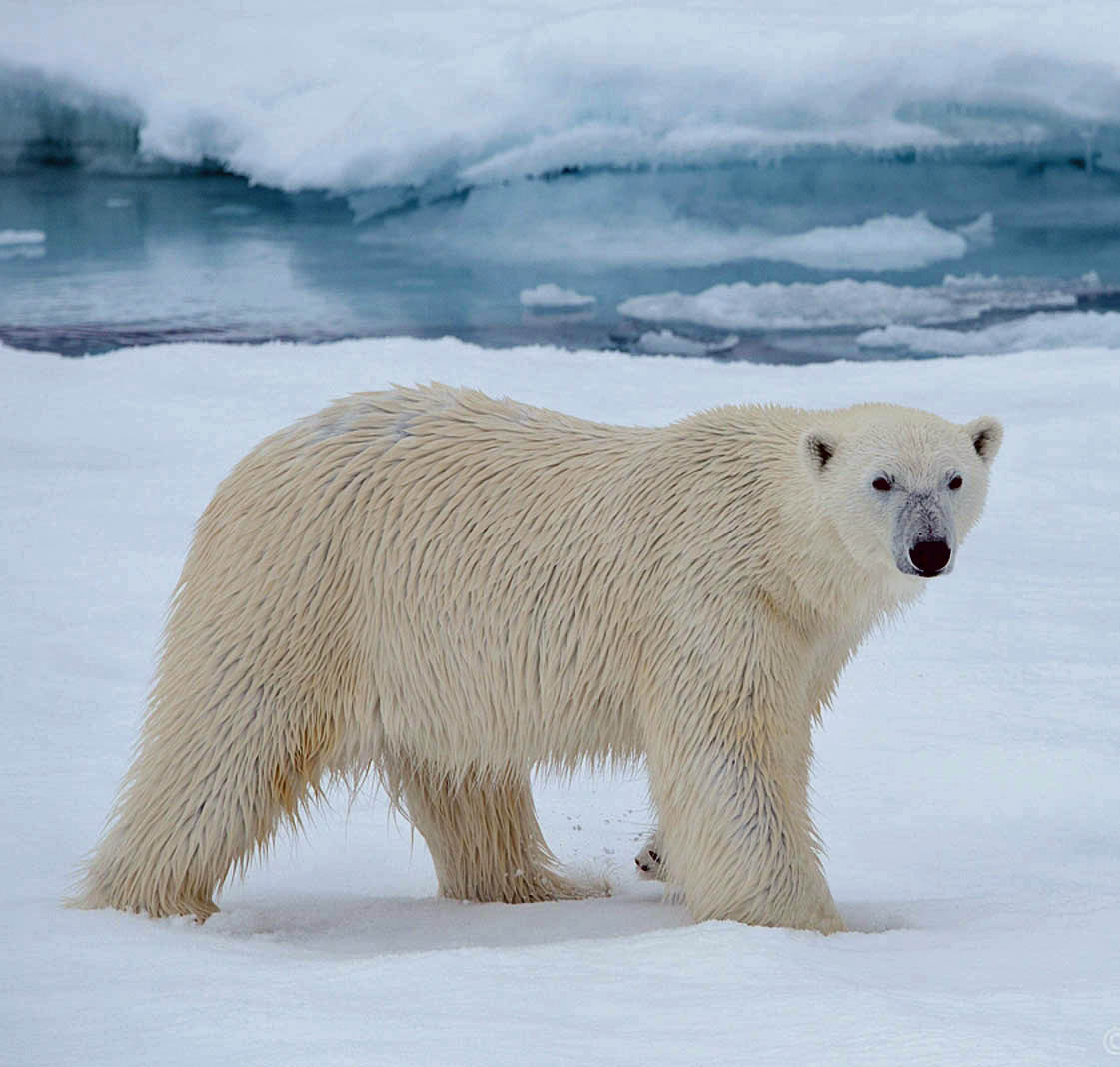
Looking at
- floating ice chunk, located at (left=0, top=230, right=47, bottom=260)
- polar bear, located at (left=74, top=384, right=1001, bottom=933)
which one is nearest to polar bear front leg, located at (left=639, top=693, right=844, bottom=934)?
polar bear, located at (left=74, top=384, right=1001, bottom=933)

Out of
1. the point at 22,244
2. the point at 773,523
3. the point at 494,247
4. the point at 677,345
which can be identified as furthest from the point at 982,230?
the point at 773,523

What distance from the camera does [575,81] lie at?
30.6 feet

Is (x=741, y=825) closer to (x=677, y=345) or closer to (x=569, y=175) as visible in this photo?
(x=677, y=345)

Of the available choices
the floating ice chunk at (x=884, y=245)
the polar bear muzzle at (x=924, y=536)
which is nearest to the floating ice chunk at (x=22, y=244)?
the floating ice chunk at (x=884, y=245)

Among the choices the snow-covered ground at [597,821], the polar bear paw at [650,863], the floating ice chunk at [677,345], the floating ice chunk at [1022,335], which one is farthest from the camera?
the floating ice chunk at [1022,335]

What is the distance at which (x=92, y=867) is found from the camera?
149 inches

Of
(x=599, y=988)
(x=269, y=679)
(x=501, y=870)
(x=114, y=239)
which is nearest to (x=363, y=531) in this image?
(x=269, y=679)

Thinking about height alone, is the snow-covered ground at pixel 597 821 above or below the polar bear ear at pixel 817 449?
below

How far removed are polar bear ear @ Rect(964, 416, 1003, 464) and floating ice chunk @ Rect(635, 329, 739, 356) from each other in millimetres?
5924

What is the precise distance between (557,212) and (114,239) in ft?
8.83

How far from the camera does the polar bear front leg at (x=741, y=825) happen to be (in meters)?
3.46

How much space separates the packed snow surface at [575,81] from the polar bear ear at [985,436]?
20.3 ft

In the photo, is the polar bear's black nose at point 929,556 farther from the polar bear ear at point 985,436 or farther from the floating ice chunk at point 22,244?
the floating ice chunk at point 22,244

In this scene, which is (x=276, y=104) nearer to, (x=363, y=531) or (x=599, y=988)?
(x=363, y=531)
